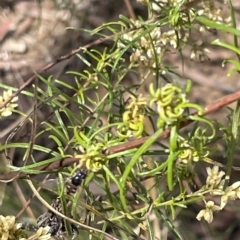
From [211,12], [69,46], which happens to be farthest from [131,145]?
[69,46]

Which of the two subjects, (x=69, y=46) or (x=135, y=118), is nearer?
(x=135, y=118)

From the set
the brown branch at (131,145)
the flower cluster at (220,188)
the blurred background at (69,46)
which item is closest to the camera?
the brown branch at (131,145)

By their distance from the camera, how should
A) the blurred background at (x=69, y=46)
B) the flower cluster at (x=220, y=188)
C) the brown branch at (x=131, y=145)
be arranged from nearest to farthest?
the brown branch at (x=131, y=145), the flower cluster at (x=220, y=188), the blurred background at (x=69, y=46)

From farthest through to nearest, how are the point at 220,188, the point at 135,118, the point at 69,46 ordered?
1. the point at 69,46
2. the point at 220,188
3. the point at 135,118

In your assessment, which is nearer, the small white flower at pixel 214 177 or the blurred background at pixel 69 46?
the small white flower at pixel 214 177

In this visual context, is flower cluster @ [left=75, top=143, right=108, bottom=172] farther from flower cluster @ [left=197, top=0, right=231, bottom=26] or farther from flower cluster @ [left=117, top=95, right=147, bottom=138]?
flower cluster @ [left=197, top=0, right=231, bottom=26]

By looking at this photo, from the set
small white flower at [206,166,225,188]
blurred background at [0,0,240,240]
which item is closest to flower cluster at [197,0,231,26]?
small white flower at [206,166,225,188]

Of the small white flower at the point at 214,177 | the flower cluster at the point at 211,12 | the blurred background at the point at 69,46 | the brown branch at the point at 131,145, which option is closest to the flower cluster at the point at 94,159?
the brown branch at the point at 131,145

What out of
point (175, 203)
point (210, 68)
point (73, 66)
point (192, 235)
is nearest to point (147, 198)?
point (175, 203)

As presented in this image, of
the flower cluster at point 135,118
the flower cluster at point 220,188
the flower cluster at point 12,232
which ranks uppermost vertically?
the flower cluster at point 135,118

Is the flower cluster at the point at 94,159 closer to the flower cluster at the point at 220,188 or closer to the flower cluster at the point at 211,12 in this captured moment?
the flower cluster at the point at 220,188

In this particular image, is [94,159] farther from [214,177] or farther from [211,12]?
[211,12]

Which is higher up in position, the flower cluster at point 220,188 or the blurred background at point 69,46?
the flower cluster at point 220,188

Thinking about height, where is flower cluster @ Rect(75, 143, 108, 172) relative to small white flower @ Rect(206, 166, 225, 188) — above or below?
above
